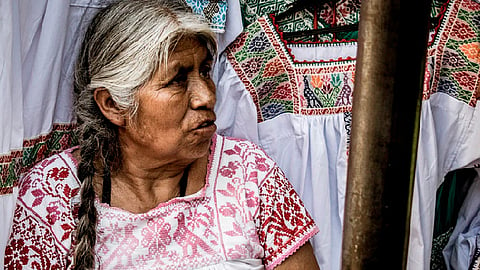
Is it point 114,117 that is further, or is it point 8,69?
point 114,117

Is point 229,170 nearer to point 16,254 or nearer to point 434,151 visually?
point 16,254

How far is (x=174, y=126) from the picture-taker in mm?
1928

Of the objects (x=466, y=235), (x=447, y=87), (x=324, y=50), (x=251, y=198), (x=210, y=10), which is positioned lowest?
(x=466, y=235)

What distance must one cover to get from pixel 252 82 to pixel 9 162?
3.18ft

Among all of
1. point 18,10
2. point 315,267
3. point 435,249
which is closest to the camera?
point 18,10

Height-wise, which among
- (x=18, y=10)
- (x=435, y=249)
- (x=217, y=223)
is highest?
(x=18, y=10)

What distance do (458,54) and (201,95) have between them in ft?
3.28

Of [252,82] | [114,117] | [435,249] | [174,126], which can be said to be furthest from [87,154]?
[435,249]

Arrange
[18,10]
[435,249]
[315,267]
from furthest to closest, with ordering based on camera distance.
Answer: [435,249] < [315,267] < [18,10]

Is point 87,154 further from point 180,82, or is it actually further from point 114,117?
point 180,82

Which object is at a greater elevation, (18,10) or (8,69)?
(18,10)

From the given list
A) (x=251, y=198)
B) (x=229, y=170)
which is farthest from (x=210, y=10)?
(x=251, y=198)

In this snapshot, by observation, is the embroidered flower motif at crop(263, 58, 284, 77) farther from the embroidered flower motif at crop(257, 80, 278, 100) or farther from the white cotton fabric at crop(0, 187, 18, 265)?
the white cotton fabric at crop(0, 187, 18, 265)

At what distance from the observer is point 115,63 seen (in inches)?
76.0
